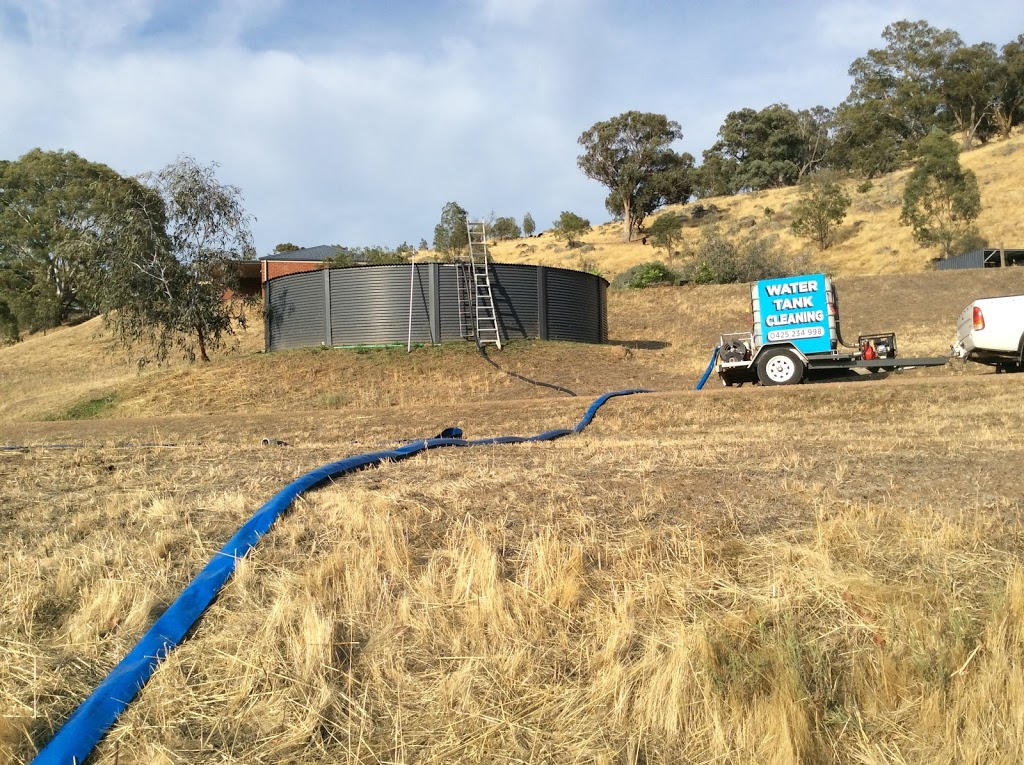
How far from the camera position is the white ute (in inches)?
655

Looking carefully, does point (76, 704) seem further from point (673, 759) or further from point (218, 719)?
point (673, 759)

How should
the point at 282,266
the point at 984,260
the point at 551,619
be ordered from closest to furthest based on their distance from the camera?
the point at 551,619 < the point at 984,260 < the point at 282,266

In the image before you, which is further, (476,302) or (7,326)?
(7,326)

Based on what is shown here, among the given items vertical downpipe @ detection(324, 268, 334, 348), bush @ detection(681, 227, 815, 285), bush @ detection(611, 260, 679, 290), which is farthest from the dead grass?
bush @ detection(681, 227, 815, 285)

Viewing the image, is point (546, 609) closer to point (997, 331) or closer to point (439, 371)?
point (997, 331)

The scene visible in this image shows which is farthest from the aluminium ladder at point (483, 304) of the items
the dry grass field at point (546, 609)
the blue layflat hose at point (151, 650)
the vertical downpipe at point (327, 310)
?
the blue layflat hose at point (151, 650)

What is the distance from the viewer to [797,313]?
18.5 metres

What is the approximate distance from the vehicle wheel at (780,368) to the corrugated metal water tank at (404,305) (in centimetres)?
1157

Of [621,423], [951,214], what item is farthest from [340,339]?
[951,214]

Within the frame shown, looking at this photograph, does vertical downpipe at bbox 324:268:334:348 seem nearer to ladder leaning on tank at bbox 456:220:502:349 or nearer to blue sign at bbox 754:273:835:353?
ladder leaning on tank at bbox 456:220:502:349

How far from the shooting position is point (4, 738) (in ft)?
11.7

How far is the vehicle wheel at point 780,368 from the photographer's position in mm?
18447

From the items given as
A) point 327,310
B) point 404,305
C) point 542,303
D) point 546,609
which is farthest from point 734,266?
point 546,609

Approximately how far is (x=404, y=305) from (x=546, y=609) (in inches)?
963
